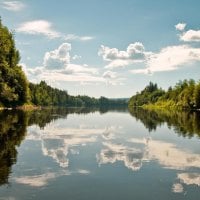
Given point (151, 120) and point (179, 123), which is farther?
point (151, 120)

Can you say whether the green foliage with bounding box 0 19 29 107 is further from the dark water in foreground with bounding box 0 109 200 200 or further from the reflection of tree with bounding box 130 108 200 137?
the dark water in foreground with bounding box 0 109 200 200

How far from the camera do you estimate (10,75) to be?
110m

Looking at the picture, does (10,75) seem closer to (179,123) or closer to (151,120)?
(151,120)

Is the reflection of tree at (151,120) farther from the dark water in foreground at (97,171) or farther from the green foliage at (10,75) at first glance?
the green foliage at (10,75)

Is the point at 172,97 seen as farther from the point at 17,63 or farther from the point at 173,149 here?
the point at 173,149

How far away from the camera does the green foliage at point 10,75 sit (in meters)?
102

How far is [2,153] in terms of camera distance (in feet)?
75.0

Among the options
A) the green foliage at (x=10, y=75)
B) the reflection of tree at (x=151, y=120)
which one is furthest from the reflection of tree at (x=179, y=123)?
the green foliage at (x=10, y=75)

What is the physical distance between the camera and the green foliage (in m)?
102

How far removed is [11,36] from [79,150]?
101613 mm

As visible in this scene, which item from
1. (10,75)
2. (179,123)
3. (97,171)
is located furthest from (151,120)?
(10,75)

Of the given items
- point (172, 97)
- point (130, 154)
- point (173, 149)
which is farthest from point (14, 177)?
point (172, 97)

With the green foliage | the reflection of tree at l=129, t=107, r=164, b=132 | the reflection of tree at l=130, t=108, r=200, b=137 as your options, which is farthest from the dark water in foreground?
the green foliage

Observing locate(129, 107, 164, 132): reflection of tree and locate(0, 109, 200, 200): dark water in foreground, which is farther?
locate(129, 107, 164, 132): reflection of tree
